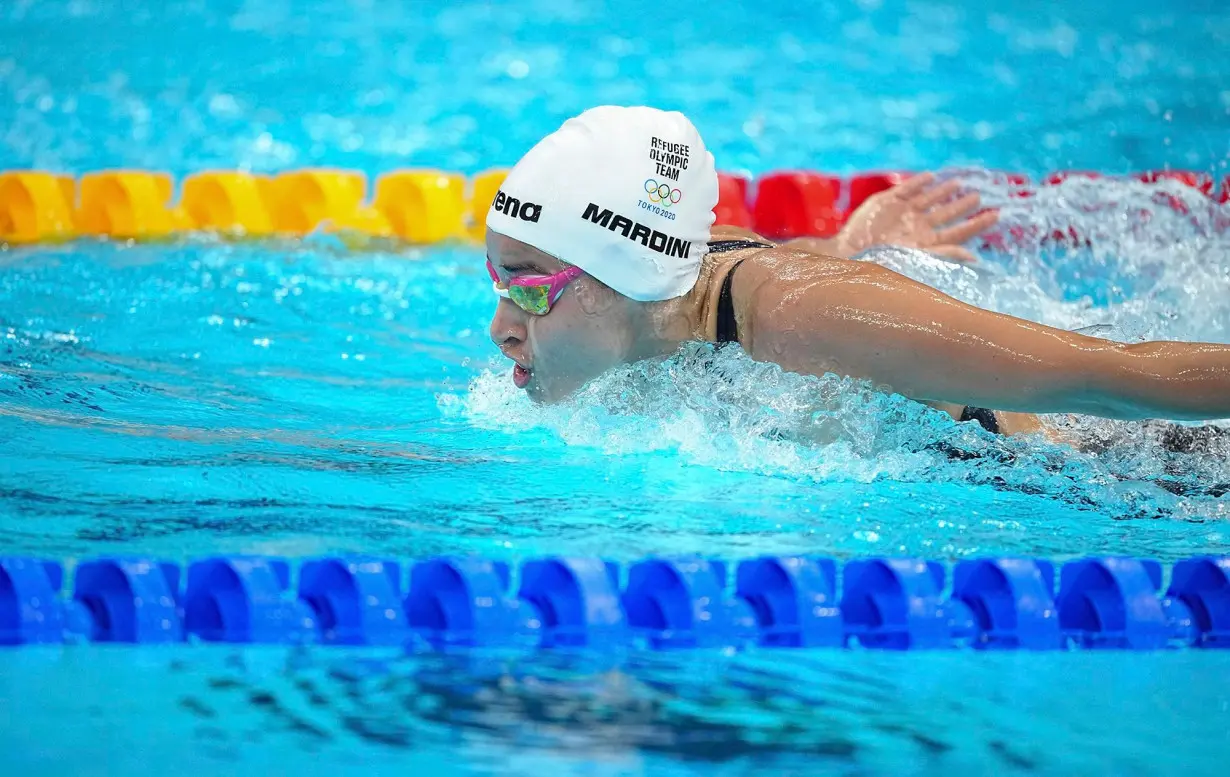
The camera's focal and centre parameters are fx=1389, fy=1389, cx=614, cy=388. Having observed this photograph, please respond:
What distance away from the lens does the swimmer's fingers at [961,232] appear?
418cm

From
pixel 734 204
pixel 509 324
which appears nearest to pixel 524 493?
pixel 509 324

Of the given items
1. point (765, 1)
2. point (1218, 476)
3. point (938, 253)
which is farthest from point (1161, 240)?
point (765, 1)

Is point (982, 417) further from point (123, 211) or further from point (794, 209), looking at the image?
point (123, 211)

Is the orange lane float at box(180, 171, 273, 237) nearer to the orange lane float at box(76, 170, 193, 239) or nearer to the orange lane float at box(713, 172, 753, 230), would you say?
the orange lane float at box(76, 170, 193, 239)

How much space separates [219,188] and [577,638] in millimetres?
4457

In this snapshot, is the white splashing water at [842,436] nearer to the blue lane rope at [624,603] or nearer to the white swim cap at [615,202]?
the white swim cap at [615,202]

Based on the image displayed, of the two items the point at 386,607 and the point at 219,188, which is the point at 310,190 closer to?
the point at 219,188

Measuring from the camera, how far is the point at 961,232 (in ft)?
13.8

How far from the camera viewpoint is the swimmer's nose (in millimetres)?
2947

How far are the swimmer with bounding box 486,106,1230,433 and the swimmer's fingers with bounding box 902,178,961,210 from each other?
1.25m

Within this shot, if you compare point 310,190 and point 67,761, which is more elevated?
point 310,190

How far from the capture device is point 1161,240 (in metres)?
5.20

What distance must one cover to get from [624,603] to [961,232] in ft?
7.17

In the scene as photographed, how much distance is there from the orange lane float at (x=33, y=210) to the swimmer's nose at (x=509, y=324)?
370 cm
